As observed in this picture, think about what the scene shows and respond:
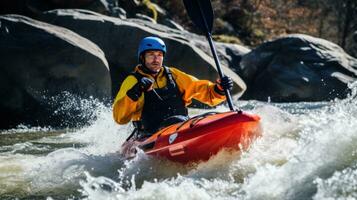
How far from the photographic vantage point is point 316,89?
14539 millimetres

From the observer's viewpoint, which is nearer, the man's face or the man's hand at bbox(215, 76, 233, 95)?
the man's hand at bbox(215, 76, 233, 95)

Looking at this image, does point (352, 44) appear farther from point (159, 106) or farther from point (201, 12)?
point (159, 106)

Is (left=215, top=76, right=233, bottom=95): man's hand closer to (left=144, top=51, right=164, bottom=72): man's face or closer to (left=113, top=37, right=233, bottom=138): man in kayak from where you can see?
(left=113, top=37, right=233, bottom=138): man in kayak

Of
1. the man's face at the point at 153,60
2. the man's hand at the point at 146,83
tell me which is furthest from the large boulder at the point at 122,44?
the man's hand at the point at 146,83

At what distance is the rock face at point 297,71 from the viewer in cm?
1455

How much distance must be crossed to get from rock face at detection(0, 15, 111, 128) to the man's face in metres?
4.30

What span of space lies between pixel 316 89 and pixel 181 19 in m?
9.79

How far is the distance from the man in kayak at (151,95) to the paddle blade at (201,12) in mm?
1743

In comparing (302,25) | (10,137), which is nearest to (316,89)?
(10,137)

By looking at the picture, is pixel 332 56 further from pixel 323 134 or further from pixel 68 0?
pixel 323 134

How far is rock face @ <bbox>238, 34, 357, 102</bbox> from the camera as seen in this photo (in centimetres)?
1455

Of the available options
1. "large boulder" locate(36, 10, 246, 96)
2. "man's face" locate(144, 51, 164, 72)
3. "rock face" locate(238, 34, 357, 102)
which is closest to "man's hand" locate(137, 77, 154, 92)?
"man's face" locate(144, 51, 164, 72)

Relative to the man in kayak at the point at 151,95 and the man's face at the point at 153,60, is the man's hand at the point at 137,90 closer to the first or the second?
the man in kayak at the point at 151,95

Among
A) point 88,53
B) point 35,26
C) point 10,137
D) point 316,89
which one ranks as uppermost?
point 35,26
